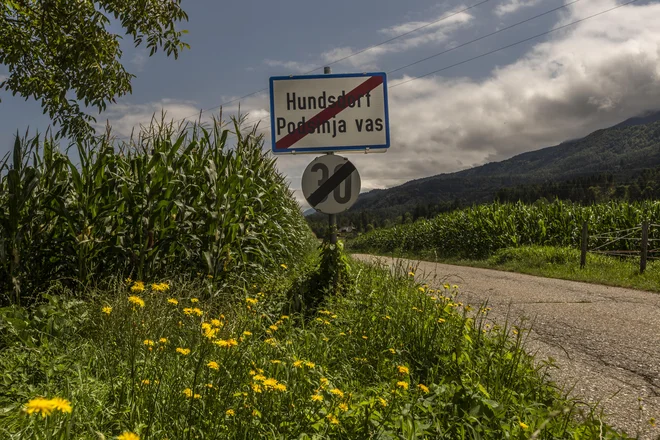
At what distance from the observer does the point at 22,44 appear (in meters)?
9.88

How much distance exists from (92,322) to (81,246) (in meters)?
1.26

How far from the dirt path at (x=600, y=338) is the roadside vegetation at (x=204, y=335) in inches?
13.3

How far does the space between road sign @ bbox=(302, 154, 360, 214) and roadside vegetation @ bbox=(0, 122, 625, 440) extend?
0.60 meters

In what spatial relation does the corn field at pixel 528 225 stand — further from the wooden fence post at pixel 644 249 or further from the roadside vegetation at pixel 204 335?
the roadside vegetation at pixel 204 335

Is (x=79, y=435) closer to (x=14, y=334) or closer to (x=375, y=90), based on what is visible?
(x=14, y=334)

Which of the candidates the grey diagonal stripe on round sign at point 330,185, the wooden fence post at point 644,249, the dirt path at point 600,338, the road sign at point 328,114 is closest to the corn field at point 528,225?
the wooden fence post at point 644,249

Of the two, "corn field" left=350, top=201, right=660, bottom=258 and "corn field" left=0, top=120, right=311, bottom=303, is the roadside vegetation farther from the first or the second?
"corn field" left=350, top=201, right=660, bottom=258

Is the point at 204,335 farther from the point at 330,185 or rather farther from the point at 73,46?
the point at 73,46

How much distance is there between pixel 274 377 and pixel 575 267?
512 inches

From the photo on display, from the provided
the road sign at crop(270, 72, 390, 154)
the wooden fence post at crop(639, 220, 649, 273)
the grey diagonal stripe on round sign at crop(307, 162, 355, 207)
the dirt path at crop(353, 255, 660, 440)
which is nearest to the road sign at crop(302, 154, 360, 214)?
the grey diagonal stripe on round sign at crop(307, 162, 355, 207)

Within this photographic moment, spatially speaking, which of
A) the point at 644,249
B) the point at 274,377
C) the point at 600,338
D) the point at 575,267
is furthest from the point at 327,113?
the point at 575,267

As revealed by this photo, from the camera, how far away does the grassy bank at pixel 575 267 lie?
10812 millimetres

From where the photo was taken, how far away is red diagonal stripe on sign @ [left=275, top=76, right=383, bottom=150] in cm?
640

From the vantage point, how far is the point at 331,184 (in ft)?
20.5
